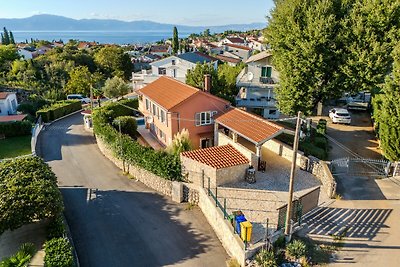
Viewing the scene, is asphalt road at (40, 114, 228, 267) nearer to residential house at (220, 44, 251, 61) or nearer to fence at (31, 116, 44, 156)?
fence at (31, 116, 44, 156)

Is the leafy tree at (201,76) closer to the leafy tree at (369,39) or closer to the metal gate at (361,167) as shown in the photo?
the leafy tree at (369,39)

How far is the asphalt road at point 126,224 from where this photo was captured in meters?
16.8

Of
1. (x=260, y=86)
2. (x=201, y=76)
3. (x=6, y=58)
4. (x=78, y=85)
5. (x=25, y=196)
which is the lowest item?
(x=25, y=196)

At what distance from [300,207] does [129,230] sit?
1054cm

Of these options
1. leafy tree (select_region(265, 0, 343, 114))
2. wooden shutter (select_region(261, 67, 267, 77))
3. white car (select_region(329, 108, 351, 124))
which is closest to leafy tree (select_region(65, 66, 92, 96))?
wooden shutter (select_region(261, 67, 267, 77))

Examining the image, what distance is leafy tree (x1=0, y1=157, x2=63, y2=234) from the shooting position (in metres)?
16.4

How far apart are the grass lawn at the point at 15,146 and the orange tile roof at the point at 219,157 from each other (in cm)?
1906

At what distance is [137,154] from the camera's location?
993 inches

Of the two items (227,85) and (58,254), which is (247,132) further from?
(227,85)

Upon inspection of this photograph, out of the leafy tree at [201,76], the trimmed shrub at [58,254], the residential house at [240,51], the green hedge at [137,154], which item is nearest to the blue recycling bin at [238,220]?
Answer: the green hedge at [137,154]

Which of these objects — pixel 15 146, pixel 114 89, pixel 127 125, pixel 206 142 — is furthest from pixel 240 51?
pixel 15 146

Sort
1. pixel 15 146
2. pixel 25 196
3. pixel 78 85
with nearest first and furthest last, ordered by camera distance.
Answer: pixel 25 196 < pixel 15 146 < pixel 78 85

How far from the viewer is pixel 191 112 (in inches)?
1123

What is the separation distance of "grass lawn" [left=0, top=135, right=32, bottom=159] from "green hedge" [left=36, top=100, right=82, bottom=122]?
30.6 feet
